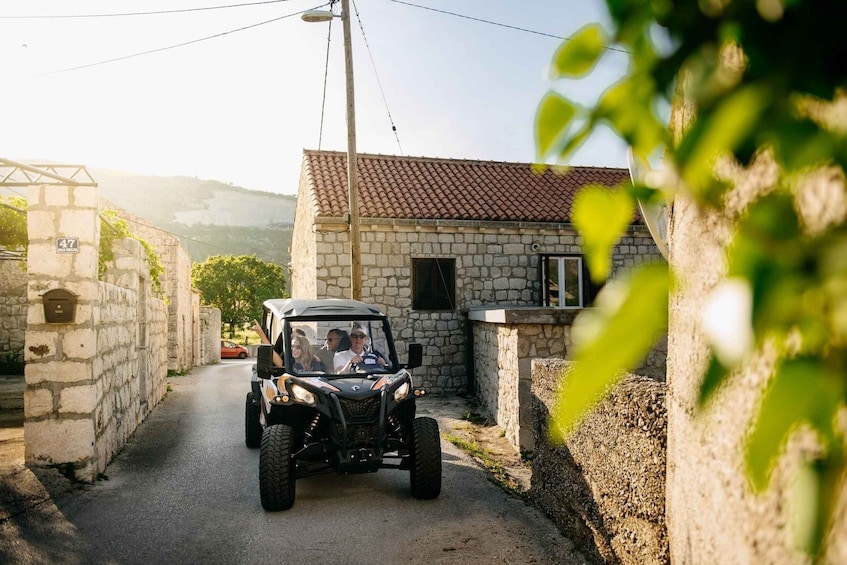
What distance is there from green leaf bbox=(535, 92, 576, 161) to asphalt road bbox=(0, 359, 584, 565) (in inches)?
171

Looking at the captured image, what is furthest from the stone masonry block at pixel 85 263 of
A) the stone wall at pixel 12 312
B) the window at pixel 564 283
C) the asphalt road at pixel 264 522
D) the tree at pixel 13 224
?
the window at pixel 564 283

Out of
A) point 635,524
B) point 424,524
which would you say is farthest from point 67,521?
point 635,524

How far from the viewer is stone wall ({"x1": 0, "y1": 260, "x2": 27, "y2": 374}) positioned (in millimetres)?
12914

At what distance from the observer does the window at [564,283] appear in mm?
15016

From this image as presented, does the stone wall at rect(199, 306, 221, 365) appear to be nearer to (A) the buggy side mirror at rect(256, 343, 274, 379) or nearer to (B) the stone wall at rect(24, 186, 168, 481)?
(B) the stone wall at rect(24, 186, 168, 481)

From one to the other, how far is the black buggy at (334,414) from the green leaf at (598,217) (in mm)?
5325

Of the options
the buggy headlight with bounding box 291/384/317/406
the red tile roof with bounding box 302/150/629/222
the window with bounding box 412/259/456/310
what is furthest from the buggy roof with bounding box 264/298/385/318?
the window with bounding box 412/259/456/310

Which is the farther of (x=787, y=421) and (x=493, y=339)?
(x=493, y=339)

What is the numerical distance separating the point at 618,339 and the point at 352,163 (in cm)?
1147

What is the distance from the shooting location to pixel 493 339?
35.6 feet

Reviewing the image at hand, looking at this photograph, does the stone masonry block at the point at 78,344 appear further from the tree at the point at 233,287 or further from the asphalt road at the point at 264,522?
the tree at the point at 233,287

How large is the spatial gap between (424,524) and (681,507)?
11.4 feet

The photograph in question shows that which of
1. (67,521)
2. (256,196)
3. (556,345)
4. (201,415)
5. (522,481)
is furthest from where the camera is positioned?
(256,196)

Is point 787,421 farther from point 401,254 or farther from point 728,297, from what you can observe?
point 401,254
